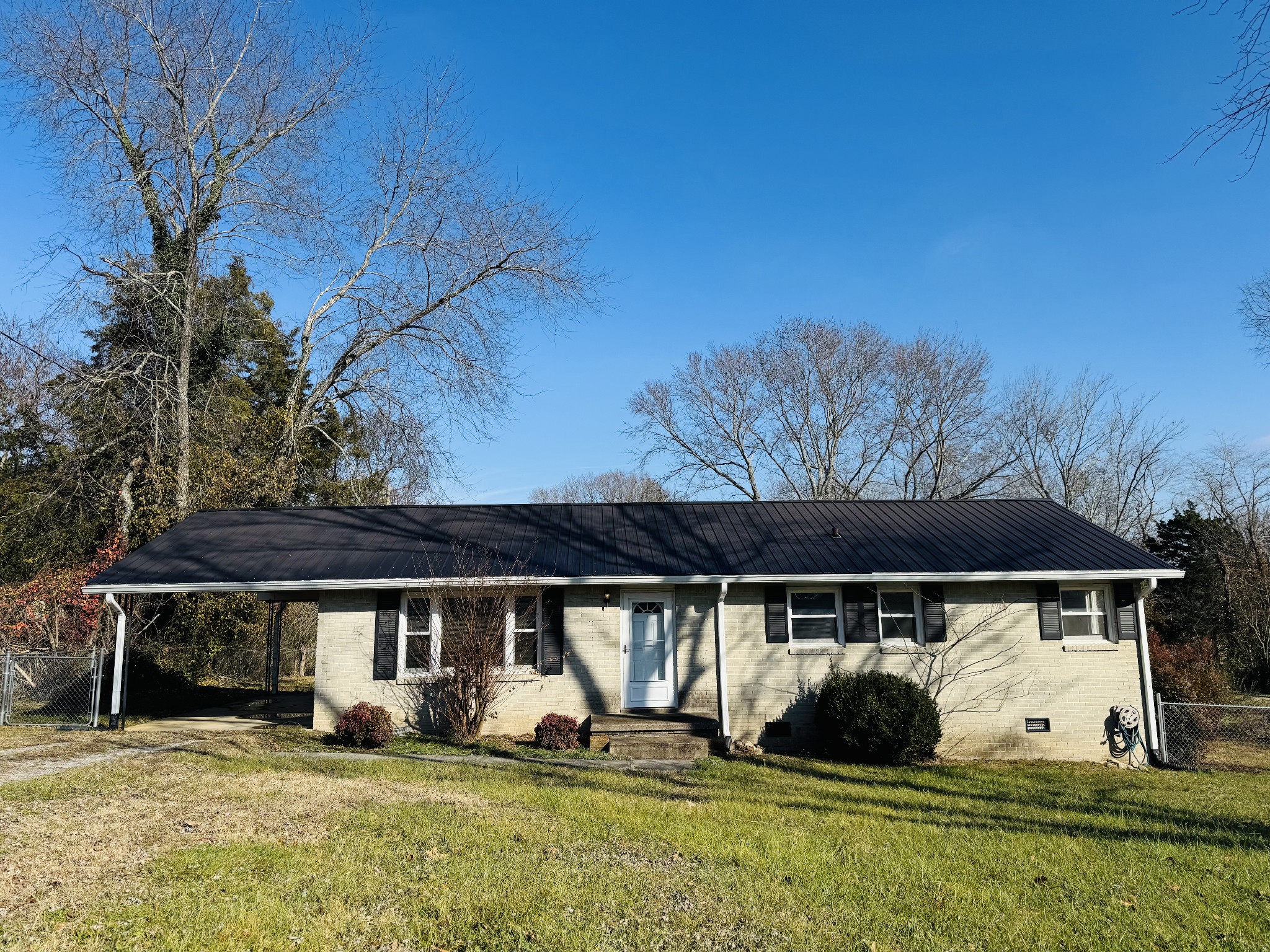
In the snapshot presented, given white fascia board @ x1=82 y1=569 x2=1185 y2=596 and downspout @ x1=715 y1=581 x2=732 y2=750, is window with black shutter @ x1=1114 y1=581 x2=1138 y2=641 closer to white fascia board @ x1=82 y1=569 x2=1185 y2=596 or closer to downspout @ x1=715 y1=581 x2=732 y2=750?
white fascia board @ x1=82 y1=569 x2=1185 y2=596

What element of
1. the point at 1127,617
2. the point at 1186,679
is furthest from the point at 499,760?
the point at 1186,679

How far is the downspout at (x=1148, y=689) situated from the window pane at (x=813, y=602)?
15.9 feet

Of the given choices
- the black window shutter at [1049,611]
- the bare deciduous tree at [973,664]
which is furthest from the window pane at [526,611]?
the black window shutter at [1049,611]

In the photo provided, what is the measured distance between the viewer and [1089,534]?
14.8 metres

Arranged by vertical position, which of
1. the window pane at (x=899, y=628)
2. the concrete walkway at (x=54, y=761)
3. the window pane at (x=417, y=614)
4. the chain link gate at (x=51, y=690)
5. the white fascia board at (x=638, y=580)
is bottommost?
the concrete walkway at (x=54, y=761)

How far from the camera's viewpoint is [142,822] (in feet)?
23.8

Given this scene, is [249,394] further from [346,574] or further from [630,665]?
A: [630,665]

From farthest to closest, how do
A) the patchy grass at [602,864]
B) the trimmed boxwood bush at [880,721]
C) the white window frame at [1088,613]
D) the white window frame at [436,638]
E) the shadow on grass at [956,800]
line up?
the white window frame at [1088,613], the white window frame at [436,638], the trimmed boxwood bush at [880,721], the shadow on grass at [956,800], the patchy grass at [602,864]

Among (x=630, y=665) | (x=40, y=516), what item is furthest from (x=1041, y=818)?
(x=40, y=516)

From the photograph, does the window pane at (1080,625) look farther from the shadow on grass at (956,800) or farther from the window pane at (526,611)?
the window pane at (526,611)

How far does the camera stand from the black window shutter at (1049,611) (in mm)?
13422

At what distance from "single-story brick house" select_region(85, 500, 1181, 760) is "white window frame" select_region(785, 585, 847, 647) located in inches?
1.2

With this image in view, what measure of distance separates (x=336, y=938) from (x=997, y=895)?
441 centimetres

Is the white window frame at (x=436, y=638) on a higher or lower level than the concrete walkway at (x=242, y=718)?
higher
